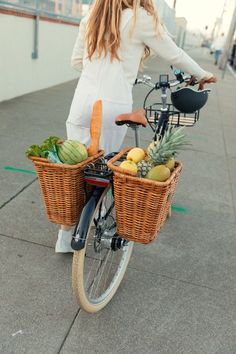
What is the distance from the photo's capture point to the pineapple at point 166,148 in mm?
1886

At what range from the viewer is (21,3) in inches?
278

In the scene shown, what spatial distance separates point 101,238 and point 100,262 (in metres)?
0.35

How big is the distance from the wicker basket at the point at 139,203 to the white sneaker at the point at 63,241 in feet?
2.70

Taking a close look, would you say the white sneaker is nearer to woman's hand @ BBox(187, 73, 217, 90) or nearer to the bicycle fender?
the bicycle fender

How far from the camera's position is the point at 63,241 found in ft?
9.14

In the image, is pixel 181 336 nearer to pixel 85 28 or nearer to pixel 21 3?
pixel 85 28

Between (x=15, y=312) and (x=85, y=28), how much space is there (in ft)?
5.89

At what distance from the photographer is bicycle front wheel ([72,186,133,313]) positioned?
6.66 ft

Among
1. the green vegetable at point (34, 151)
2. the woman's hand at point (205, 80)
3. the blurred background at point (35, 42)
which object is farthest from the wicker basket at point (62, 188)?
the blurred background at point (35, 42)

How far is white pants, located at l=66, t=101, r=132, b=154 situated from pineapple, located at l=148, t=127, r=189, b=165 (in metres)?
0.55

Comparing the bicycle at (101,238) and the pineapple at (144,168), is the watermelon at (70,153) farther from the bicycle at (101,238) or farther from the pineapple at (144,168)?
the pineapple at (144,168)

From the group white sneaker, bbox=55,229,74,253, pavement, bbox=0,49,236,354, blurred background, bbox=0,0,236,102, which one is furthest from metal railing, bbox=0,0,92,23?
white sneaker, bbox=55,229,74,253

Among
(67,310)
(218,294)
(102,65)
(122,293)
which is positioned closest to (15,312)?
(67,310)

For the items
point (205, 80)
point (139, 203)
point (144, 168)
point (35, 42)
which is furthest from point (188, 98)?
point (35, 42)
